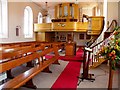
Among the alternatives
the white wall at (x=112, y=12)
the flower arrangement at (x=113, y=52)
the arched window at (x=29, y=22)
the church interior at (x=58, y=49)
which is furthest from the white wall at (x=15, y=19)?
the flower arrangement at (x=113, y=52)

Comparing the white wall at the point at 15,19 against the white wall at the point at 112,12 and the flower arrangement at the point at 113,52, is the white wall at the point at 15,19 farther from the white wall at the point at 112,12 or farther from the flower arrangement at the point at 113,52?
the flower arrangement at the point at 113,52

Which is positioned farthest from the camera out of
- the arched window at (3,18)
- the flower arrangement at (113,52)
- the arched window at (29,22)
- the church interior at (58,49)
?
the arched window at (29,22)

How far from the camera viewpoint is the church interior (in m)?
3.29

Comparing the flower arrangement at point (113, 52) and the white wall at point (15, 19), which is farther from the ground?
the white wall at point (15, 19)

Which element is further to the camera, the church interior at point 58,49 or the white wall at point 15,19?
the white wall at point 15,19

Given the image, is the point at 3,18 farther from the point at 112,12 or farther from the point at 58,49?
the point at 112,12

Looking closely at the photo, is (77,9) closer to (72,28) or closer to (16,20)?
(72,28)

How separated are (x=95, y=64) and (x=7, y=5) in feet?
20.9

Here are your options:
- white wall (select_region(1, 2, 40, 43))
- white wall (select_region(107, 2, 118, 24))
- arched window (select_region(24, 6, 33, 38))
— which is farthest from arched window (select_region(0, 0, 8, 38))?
white wall (select_region(107, 2, 118, 24))

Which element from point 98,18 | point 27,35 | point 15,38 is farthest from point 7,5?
point 98,18

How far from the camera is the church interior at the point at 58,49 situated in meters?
3.29

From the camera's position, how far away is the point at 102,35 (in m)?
8.40

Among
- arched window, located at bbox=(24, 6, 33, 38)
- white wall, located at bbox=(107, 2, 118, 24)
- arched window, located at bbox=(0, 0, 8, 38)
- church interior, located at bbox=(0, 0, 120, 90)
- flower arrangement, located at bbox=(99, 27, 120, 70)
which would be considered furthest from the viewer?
arched window, located at bbox=(24, 6, 33, 38)

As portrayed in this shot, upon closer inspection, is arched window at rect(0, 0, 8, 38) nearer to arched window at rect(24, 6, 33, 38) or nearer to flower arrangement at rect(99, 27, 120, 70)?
arched window at rect(24, 6, 33, 38)
